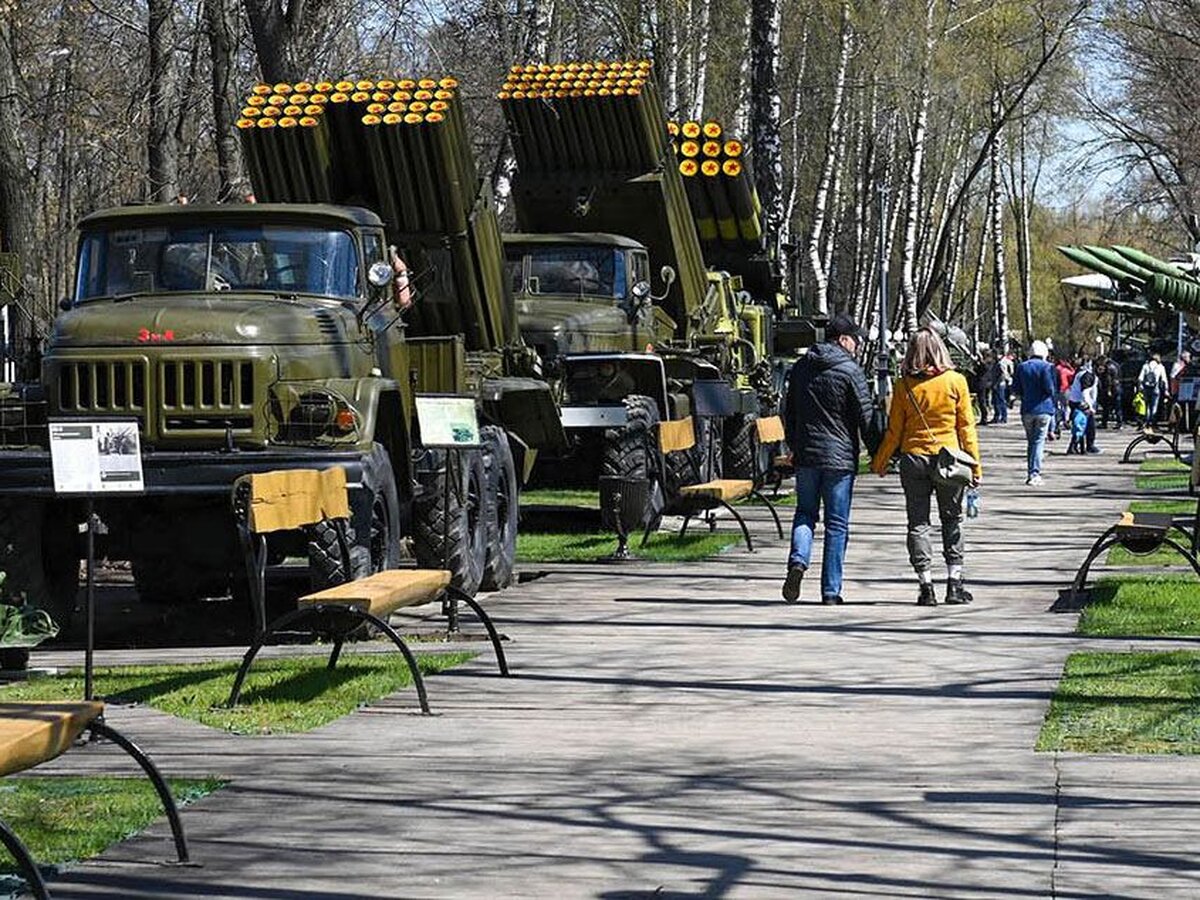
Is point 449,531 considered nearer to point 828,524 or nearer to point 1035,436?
point 828,524

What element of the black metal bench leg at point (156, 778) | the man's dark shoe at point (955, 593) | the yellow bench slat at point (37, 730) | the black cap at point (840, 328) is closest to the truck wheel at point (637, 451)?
the black cap at point (840, 328)

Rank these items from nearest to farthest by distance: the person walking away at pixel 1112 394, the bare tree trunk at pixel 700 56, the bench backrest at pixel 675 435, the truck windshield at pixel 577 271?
the bench backrest at pixel 675 435, the truck windshield at pixel 577 271, the bare tree trunk at pixel 700 56, the person walking away at pixel 1112 394

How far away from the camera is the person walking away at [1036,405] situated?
31.7 metres

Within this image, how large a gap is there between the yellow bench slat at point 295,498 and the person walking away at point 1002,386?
4735 centimetres

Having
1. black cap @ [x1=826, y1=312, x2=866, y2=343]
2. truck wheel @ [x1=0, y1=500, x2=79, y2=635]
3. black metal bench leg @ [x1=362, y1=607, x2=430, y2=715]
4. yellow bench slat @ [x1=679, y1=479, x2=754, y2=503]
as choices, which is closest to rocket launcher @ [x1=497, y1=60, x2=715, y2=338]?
yellow bench slat @ [x1=679, y1=479, x2=754, y2=503]

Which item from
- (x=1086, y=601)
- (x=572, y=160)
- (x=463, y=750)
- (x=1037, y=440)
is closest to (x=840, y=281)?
(x=1037, y=440)

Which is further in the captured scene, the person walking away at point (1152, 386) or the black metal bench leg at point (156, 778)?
the person walking away at point (1152, 386)

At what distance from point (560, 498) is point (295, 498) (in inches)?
542

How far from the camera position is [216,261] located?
52.5 feet

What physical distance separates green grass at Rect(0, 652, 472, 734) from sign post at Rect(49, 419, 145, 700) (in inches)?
23.9

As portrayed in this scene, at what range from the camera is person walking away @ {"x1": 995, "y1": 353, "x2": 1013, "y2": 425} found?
60750 mm

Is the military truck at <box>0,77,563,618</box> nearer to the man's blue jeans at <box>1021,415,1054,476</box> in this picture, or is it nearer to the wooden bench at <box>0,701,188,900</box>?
the wooden bench at <box>0,701,188,900</box>

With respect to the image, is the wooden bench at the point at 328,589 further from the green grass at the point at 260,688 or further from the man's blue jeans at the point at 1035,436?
the man's blue jeans at the point at 1035,436

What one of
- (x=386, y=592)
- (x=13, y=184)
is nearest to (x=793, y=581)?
(x=386, y=592)
